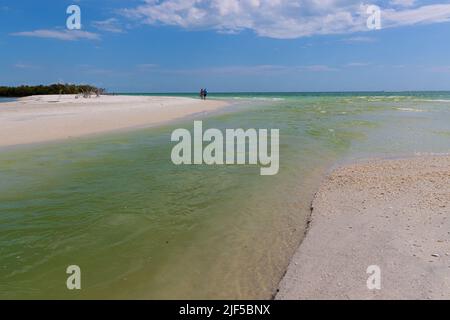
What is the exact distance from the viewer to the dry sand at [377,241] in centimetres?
405

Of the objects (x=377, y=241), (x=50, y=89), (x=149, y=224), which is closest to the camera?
(x=377, y=241)

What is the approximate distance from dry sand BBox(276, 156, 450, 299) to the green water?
0.38 m

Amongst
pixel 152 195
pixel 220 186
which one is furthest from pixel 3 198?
pixel 220 186

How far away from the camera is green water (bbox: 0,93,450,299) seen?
4.54 m

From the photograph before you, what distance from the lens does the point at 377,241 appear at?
204 inches

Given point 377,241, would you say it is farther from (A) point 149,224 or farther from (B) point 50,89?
(B) point 50,89

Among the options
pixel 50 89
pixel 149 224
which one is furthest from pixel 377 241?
pixel 50 89

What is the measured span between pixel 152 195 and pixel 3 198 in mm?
3221

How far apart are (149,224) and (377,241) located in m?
3.74

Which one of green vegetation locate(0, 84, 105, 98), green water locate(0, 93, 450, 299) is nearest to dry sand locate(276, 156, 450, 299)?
green water locate(0, 93, 450, 299)

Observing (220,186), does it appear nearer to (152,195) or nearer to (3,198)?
(152,195)

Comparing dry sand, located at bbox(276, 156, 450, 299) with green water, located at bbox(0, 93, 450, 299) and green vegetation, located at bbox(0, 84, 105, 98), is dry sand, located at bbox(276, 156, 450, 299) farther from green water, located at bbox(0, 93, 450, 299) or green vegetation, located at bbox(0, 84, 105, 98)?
green vegetation, located at bbox(0, 84, 105, 98)

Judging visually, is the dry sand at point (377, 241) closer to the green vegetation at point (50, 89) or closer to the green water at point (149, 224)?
the green water at point (149, 224)
